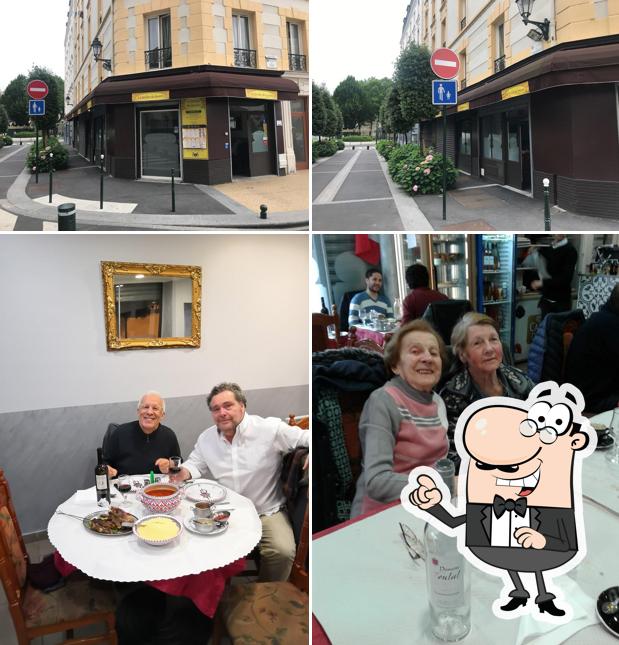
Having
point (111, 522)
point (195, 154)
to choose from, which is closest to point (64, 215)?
point (195, 154)

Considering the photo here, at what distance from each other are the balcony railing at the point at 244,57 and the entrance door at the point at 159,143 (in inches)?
9.5

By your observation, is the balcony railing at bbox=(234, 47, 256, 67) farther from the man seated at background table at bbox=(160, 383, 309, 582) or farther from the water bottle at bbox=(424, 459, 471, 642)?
the water bottle at bbox=(424, 459, 471, 642)

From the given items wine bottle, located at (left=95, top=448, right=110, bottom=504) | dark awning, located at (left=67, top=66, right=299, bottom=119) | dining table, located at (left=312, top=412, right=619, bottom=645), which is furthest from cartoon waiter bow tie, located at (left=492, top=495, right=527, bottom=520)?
wine bottle, located at (left=95, top=448, right=110, bottom=504)

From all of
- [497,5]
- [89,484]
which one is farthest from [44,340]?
[497,5]

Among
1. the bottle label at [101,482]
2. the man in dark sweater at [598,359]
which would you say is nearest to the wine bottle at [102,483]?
the bottle label at [101,482]

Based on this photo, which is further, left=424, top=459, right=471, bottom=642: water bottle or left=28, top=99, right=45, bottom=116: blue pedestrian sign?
left=28, top=99, right=45, bottom=116: blue pedestrian sign

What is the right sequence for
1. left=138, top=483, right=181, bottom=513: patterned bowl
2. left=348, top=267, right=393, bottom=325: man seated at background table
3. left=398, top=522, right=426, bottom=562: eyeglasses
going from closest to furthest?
left=398, top=522, right=426, bottom=562: eyeglasses
left=348, top=267, right=393, bottom=325: man seated at background table
left=138, top=483, right=181, bottom=513: patterned bowl

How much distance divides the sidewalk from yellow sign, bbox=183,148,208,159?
93 mm

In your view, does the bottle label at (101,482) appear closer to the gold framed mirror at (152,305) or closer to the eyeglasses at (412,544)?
the gold framed mirror at (152,305)

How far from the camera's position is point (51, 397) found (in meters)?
2.25

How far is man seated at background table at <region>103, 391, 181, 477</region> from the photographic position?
232 centimetres

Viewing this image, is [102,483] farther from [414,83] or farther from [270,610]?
[414,83]

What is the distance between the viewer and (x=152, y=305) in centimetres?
230

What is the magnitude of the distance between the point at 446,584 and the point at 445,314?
0.58 m
